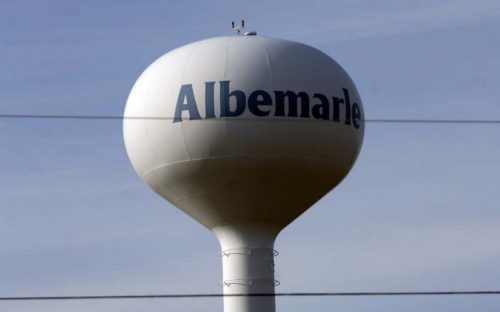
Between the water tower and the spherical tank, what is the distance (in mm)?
21

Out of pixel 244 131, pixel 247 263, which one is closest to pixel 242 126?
pixel 244 131

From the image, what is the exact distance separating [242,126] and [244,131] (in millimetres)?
109

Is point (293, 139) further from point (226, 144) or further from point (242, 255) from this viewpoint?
point (242, 255)

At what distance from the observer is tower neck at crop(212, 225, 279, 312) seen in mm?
24172

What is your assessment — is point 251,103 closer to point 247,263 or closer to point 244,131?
point 244,131

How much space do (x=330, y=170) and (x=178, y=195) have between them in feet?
10.7

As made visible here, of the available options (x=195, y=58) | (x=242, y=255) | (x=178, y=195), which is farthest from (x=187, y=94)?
(x=242, y=255)

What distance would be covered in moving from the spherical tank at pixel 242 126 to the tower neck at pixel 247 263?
58 cm

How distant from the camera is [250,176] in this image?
2277cm

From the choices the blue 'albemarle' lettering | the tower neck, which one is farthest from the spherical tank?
the tower neck

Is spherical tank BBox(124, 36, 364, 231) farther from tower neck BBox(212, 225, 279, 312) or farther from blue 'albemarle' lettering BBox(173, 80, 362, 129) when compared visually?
tower neck BBox(212, 225, 279, 312)

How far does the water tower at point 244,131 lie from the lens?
73.6 feet

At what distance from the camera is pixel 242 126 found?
73.5 ft

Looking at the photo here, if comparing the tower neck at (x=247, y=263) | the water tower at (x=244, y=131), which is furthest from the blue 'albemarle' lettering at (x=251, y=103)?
the tower neck at (x=247, y=263)
